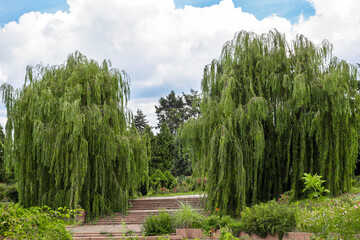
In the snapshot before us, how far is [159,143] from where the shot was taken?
86.9 ft

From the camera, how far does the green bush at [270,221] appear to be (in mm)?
7512

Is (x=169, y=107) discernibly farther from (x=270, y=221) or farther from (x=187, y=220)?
(x=270, y=221)

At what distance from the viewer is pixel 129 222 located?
11766 millimetres

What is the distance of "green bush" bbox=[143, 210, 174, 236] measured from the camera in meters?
9.02

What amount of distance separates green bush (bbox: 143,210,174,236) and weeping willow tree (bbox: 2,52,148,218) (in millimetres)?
3213

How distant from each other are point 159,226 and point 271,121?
5.00 metres

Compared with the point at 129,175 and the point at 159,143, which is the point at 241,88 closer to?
the point at 129,175

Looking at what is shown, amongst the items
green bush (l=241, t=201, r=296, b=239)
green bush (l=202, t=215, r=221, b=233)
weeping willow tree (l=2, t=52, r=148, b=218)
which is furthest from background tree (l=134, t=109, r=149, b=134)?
green bush (l=241, t=201, r=296, b=239)

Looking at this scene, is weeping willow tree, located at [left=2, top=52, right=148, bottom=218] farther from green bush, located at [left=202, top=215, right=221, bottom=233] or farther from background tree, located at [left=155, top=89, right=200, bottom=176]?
background tree, located at [left=155, top=89, right=200, bottom=176]

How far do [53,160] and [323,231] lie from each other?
7.79 metres

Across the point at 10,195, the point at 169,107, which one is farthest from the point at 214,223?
the point at 169,107

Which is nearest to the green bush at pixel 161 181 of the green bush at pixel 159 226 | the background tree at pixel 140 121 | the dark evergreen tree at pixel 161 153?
the dark evergreen tree at pixel 161 153

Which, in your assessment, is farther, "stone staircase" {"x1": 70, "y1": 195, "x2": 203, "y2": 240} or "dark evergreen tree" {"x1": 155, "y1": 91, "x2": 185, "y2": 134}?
"dark evergreen tree" {"x1": 155, "y1": 91, "x2": 185, "y2": 134}

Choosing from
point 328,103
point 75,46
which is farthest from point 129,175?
point 328,103
